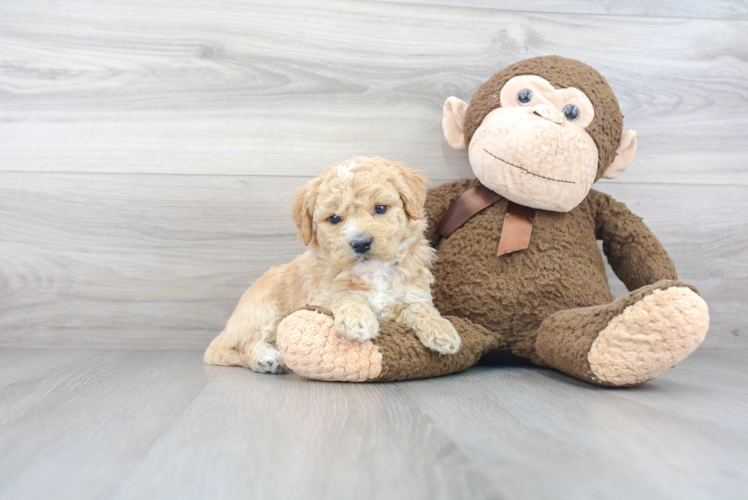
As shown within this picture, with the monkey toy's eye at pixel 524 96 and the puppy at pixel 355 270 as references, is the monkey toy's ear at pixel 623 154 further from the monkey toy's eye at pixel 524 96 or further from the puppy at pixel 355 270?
the puppy at pixel 355 270

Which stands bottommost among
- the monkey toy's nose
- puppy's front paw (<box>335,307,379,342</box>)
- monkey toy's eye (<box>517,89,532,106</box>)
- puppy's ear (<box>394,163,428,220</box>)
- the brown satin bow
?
puppy's front paw (<box>335,307,379,342</box>)

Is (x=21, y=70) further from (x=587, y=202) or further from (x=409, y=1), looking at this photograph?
(x=587, y=202)

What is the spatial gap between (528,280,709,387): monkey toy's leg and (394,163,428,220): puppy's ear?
16.4 inches

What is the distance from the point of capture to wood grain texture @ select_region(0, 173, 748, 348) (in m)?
1.50

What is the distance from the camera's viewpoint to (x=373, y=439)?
701mm

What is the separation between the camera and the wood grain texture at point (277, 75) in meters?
1.50

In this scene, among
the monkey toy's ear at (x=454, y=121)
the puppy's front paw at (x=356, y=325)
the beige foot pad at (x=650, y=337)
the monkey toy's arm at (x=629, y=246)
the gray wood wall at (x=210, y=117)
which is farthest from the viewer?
the gray wood wall at (x=210, y=117)

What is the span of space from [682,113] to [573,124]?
642 mm

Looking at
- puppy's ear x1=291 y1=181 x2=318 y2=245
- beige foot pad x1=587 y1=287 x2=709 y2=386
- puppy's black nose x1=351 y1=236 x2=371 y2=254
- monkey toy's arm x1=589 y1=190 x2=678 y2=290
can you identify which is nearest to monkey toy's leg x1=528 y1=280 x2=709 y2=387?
beige foot pad x1=587 y1=287 x2=709 y2=386

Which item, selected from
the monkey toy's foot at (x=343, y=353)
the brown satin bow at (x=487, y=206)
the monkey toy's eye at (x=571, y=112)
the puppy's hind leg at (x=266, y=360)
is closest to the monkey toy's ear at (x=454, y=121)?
the brown satin bow at (x=487, y=206)

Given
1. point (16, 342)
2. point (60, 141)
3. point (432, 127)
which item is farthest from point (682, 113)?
point (16, 342)

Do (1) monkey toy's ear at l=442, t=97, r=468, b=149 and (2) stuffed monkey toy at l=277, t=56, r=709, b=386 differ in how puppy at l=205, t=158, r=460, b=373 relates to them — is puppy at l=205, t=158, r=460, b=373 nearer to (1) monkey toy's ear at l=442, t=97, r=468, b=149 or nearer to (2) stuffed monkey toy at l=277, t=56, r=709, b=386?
(2) stuffed monkey toy at l=277, t=56, r=709, b=386

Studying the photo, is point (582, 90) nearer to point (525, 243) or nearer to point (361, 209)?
point (525, 243)

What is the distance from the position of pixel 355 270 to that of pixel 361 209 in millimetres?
138
